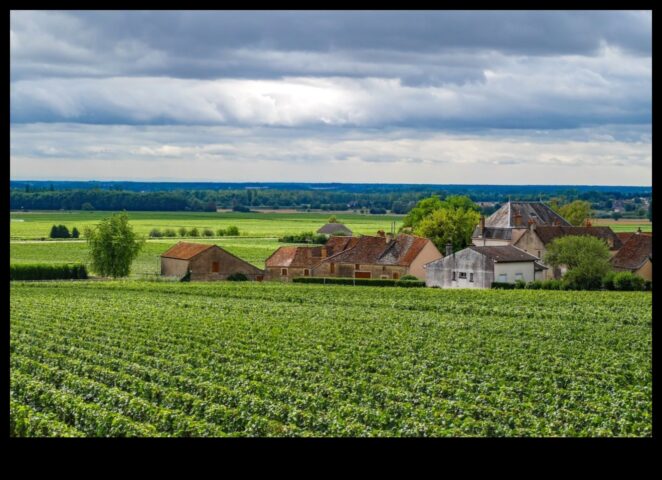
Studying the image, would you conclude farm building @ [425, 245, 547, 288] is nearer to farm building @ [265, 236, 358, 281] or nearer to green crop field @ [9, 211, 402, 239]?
farm building @ [265, 236, 358, 281]

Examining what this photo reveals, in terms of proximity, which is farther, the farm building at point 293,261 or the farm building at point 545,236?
the farm building at point 545,236

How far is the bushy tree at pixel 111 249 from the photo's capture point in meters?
58.6

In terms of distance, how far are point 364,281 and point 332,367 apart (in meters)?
31.2

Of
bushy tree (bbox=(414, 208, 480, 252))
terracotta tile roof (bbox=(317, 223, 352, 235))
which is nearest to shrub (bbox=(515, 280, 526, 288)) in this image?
bushy tree (bbox=(414, 208, 480, 252))

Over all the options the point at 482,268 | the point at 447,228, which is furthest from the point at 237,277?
the point at 447,228

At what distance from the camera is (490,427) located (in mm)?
13500

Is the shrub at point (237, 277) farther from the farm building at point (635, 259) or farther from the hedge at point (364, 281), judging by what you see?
the farm building at point (635, 259)

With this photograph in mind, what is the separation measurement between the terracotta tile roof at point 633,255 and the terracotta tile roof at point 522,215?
9.34 meters

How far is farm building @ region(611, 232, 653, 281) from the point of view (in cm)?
4962

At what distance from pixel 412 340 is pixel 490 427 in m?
Result: 12.9

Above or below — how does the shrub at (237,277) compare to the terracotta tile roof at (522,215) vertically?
below

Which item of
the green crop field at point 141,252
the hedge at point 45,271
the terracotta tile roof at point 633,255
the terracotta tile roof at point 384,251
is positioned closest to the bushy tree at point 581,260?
the terracotta tile roof at point 633,255

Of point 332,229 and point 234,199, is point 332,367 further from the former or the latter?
point 234,199
